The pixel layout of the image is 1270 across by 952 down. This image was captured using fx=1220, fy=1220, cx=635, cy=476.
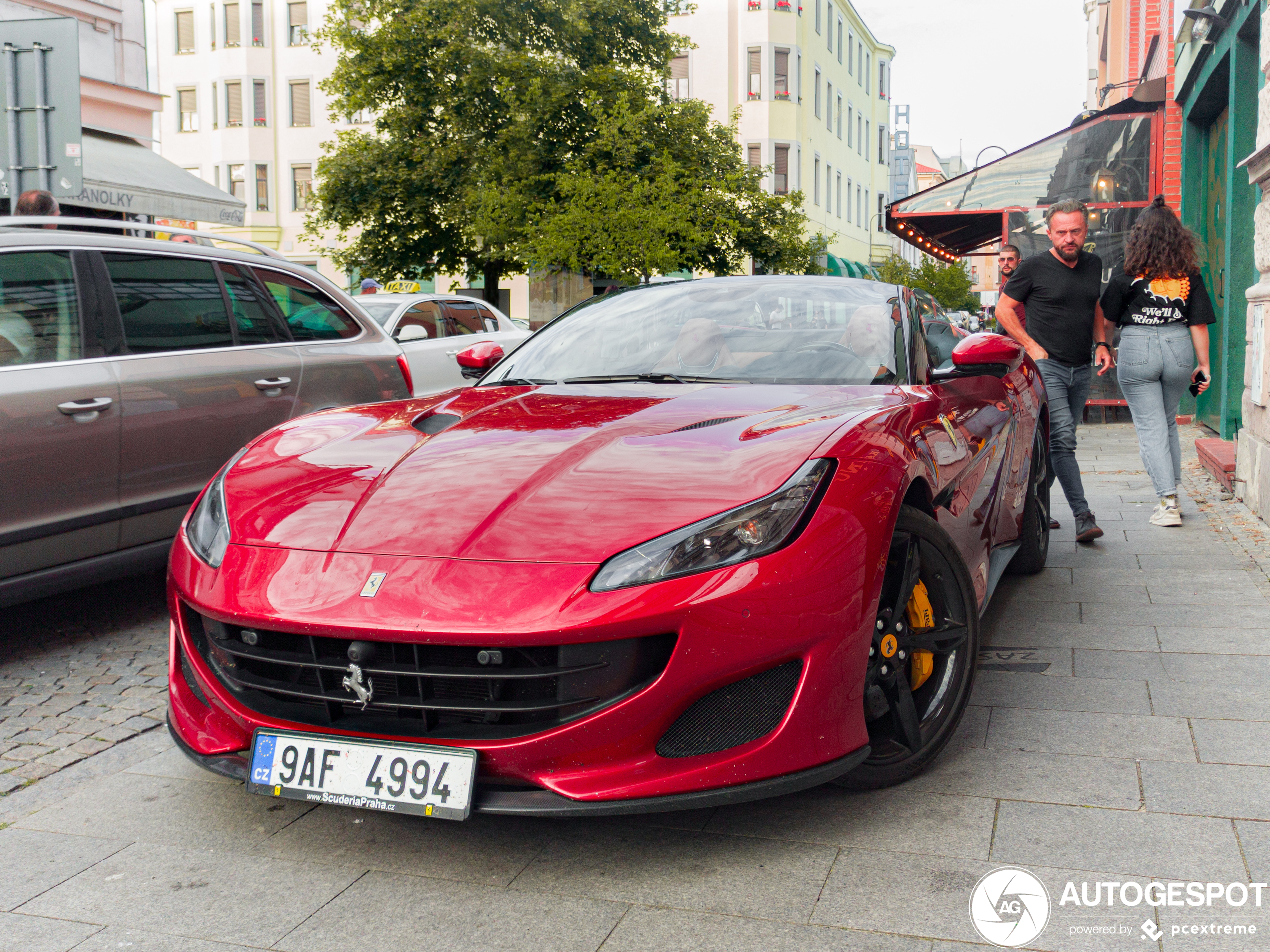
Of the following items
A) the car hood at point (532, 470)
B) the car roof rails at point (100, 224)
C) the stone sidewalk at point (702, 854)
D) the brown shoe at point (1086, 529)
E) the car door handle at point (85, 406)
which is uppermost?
the car roof rails at point (100, 224)

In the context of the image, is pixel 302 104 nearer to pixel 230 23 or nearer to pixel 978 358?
pixel 230 23

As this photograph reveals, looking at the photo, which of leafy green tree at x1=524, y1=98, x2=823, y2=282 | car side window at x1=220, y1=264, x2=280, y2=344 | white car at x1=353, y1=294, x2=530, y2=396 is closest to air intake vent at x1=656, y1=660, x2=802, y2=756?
car side window at x1=220, y1=264, x2=280, y2=344

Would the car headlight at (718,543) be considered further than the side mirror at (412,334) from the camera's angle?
No

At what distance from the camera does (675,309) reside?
4.23 meters

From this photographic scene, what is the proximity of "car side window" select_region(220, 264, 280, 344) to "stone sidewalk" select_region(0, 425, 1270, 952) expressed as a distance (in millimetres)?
2283

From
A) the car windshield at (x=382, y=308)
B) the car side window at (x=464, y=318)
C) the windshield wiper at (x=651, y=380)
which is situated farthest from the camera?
the car side window at (x=464, y=318)

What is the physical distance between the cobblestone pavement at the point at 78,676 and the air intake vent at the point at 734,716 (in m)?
1.92

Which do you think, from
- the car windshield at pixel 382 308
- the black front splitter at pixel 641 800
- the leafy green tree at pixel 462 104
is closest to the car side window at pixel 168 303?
the black front splitter at pixel 641 800

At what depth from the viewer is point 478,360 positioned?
4.45 m

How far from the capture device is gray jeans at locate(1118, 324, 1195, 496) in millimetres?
6391

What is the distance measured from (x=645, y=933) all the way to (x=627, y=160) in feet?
90.6

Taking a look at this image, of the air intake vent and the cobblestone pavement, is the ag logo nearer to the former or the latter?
the air intake vent

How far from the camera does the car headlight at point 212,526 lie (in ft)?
9.34

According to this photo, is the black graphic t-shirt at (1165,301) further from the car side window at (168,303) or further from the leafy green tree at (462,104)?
the leafy green tree at (462,104)
